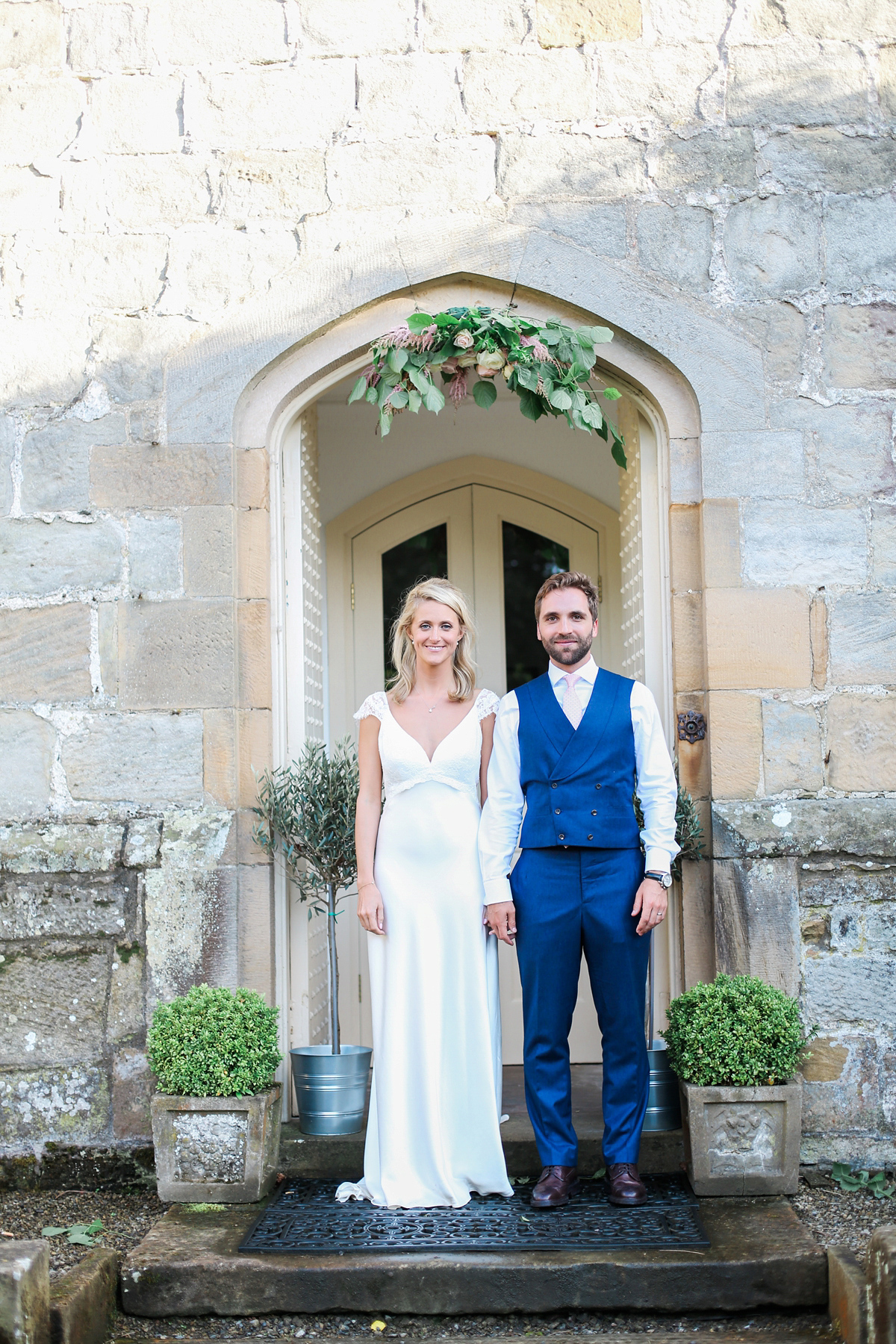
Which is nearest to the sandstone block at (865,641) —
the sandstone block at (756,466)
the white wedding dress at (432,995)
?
the sandstone block at (756,466)

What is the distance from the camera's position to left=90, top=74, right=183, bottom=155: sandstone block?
173 inches

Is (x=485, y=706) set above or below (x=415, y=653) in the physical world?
below

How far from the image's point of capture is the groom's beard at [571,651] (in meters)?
3.66

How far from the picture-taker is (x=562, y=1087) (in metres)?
3.61

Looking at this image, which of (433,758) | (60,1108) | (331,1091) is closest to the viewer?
(433,758)

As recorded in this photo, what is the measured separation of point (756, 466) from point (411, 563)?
208 cm

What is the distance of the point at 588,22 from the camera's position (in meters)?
4.38

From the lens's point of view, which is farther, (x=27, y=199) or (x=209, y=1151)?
(x=27, y=199)

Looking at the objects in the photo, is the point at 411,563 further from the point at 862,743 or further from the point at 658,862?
the point at 658,862

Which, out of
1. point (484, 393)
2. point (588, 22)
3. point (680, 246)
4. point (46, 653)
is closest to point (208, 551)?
point (46, 653)

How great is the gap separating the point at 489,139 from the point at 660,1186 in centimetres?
362

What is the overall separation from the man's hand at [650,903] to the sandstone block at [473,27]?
9.93ft

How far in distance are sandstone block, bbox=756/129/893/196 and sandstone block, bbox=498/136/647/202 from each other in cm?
50

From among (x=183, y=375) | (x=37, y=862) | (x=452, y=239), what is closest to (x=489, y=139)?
(x=452, y=239)
